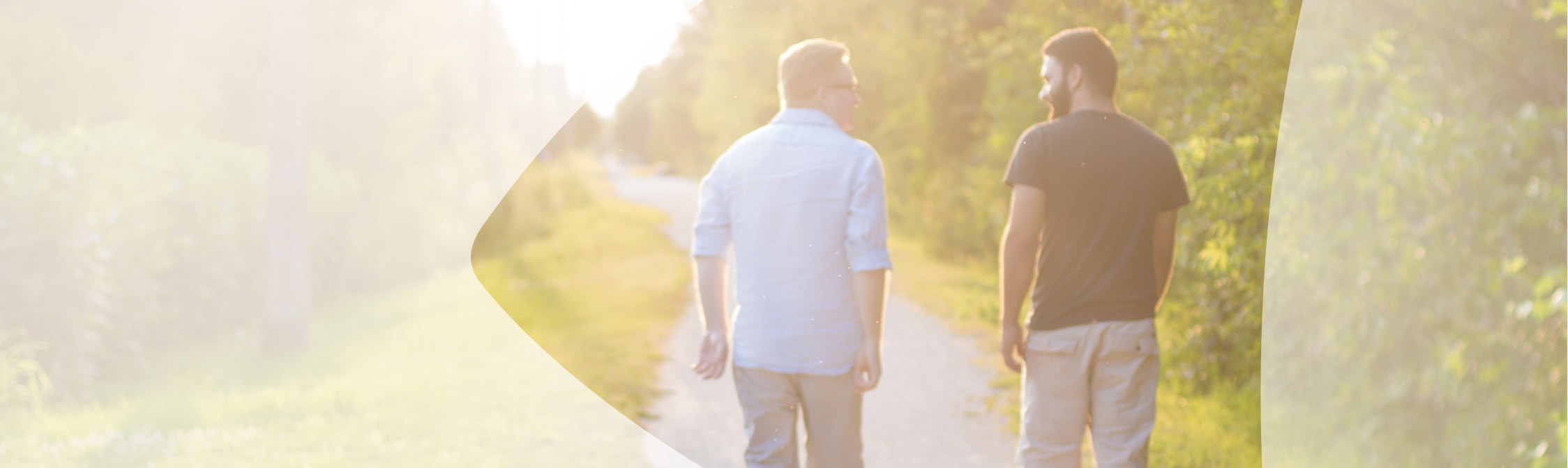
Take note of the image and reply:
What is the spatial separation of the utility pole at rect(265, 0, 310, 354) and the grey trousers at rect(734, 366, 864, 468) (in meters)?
6.44

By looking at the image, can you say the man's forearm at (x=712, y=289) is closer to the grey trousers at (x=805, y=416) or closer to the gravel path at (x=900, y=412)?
the grey trousers at (x=805, y=416)

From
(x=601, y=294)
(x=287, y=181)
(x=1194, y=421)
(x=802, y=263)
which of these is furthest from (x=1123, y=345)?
(x=601, y=294)

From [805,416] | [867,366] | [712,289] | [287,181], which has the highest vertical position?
[287,181]

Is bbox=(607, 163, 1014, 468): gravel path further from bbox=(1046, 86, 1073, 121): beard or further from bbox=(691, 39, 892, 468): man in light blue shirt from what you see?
bbox=(1046, 86, 1073, 121): beard

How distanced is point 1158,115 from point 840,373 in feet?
15.5

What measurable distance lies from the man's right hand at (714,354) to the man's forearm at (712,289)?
0.02 meters

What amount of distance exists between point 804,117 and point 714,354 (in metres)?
0.76

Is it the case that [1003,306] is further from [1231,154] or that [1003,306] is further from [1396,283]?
[1231,154]

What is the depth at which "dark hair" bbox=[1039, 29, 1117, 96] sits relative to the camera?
3.16 m

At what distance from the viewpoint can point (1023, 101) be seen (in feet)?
32.4

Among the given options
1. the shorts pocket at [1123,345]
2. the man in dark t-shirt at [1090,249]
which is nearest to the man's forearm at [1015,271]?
the man in dark t-shirt at [1090,249]

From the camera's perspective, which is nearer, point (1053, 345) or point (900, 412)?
point (1053, 345)

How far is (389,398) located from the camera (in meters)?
6.98

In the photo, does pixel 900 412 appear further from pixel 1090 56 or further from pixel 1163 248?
pixel 1090 56
